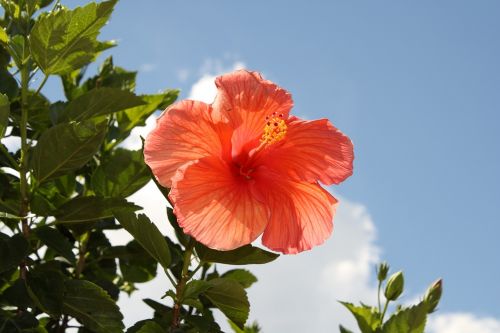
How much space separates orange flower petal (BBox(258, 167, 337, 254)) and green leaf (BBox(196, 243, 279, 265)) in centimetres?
12

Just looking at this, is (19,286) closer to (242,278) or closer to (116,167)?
(116,167)

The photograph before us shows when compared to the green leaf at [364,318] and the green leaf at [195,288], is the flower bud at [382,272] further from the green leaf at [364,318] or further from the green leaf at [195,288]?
the green leaf at [195,288]

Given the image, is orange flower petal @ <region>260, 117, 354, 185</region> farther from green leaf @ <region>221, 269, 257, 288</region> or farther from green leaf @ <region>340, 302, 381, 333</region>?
green leaf @ <region>340, 302, 381, 333</region>

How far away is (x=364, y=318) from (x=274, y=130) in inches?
43.3

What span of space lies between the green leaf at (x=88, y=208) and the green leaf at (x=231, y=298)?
348mm

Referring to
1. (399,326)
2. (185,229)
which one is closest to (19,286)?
(185,229)

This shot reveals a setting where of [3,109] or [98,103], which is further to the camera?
[98,103]

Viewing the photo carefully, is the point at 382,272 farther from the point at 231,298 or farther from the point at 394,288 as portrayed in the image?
the point at 231,298

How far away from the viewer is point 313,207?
189cm

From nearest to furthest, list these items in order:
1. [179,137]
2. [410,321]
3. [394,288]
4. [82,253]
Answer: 1. [179,137]
2. [410,321]
3. [82,253]
4. [394,288]

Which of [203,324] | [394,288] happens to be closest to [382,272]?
[394,288]

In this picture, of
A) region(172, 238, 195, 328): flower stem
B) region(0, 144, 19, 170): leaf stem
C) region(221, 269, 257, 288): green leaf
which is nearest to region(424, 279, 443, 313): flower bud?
region(221, 269, 257, 288): green leaf

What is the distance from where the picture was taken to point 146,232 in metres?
1.96

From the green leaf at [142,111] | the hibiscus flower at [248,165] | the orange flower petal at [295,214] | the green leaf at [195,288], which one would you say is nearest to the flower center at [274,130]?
the hibiscus flower at [248,165]
